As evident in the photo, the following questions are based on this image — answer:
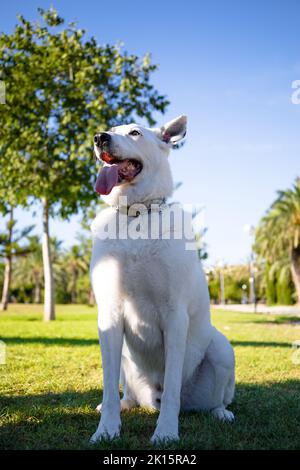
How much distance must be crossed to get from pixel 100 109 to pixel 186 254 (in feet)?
36.8

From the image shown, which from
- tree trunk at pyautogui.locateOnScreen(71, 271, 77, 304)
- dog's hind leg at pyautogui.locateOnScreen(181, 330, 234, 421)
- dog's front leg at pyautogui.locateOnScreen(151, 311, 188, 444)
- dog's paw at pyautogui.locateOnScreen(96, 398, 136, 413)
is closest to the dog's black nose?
dog's front leg at pyautogui.locateOnScreen(151, 311, 188, 444)

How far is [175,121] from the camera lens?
3.67 metres

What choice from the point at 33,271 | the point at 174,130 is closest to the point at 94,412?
the point at 174,130

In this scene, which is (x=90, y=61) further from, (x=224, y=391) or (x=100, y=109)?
(x=224, y=391)

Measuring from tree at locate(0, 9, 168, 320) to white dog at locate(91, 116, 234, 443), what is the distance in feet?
34.4

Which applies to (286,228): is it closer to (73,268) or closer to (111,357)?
(111,357)

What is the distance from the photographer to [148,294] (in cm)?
317

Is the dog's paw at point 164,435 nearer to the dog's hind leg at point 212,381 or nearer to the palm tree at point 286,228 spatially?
the dog's hind leg at point 212,381

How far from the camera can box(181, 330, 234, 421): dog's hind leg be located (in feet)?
12.2

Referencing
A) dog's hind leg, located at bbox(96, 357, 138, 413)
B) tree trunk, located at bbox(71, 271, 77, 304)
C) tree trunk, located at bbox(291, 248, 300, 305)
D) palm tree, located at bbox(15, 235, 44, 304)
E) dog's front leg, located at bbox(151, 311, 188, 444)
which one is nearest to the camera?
dog's front leg, located at bbox(151, 311, 188, 444)

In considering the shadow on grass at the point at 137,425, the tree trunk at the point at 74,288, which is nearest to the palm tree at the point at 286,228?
the shadow on grass at the point at 137,425

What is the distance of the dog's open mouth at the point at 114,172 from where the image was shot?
10.9ft

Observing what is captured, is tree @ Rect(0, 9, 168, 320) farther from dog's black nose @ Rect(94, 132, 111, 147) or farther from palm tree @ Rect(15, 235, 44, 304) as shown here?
palm tree @ Rect(15, 235, 44, 304)

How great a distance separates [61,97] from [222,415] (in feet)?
43.1
